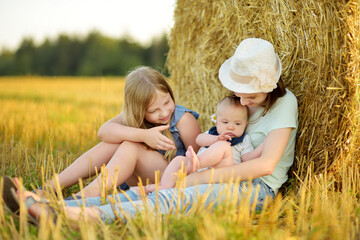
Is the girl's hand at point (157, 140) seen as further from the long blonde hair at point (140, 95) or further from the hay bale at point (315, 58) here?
the hay bale at point (315, 58)

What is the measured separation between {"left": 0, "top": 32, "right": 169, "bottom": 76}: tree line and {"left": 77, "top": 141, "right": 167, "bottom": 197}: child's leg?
26390 mm

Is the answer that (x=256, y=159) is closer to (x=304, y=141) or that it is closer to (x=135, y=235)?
(x=304, y=141)

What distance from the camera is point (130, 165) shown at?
258 cm

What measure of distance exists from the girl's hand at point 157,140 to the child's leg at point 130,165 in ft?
0.33

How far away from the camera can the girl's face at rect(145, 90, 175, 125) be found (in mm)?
2799

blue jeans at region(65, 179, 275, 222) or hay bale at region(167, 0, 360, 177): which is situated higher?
hay bale at region(167, 0, 360, 177)

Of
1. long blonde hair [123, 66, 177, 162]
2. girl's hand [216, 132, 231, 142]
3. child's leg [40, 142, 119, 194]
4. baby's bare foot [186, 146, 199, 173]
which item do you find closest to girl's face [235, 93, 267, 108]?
girl's hand [216, 132, 231, 142]

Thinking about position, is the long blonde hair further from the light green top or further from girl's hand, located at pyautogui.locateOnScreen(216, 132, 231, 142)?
the light green top

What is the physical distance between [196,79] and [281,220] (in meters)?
2.07

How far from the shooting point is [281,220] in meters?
2.17

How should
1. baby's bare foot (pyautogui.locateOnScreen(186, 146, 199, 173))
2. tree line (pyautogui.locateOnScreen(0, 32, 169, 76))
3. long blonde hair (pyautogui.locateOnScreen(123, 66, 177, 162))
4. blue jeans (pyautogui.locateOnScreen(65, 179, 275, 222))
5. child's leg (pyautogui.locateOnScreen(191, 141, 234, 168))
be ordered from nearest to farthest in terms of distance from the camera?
blue jeans (pyautogui.locateOnScreen(65, 179, 275, 222))
baby's bare foot (pyautogui.locateOnScreen(186, 146, 199, 173))
child's leg (pyautogui.locateOnScreen(191, 141, 234, 168))
long blonde hair (pyautogui.locateOnScreen(123, 66, 177, 162))
tree line (pyautogui.locateOnScreen(0, 32, 169, 76))

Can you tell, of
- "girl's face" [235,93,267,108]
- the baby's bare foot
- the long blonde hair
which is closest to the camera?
the baby's bare foot

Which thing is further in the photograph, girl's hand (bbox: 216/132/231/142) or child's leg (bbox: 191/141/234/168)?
girl's hand (bbox: 216/132/231/142)

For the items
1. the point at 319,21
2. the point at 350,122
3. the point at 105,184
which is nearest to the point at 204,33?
the point at 319,21
